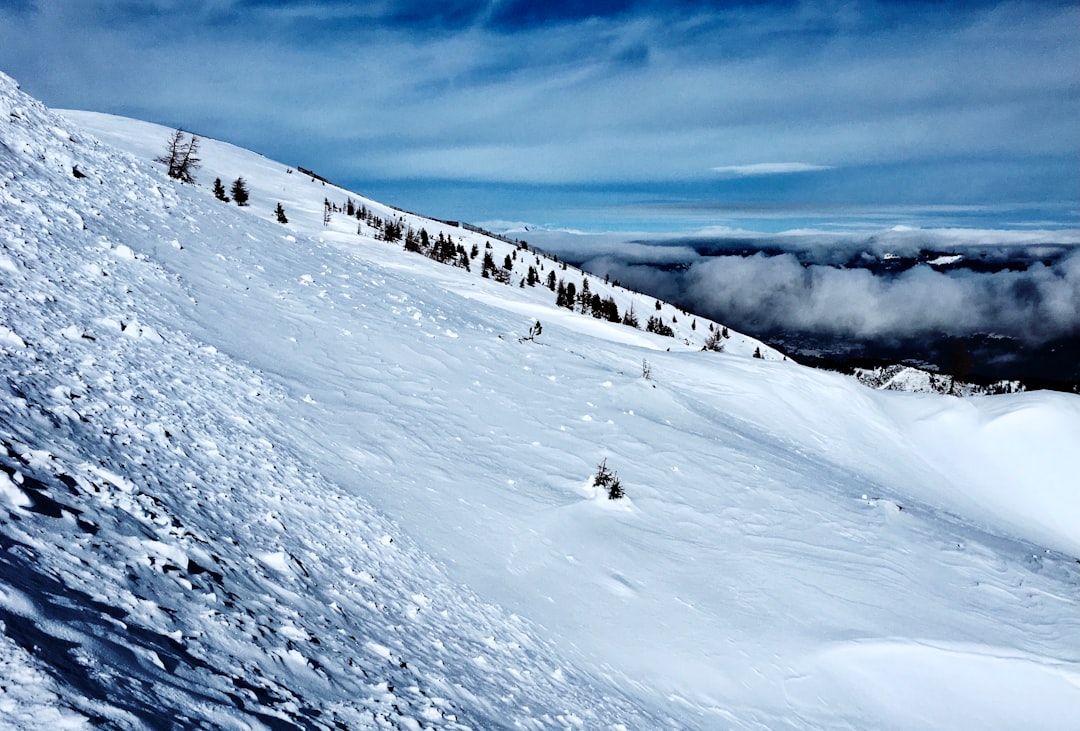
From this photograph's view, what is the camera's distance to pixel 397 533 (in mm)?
5891

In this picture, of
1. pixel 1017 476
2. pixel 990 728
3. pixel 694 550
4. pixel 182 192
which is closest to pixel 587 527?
pixel 694 550

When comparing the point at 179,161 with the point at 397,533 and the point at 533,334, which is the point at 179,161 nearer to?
the point at 533,334

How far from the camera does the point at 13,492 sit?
324 centimetres

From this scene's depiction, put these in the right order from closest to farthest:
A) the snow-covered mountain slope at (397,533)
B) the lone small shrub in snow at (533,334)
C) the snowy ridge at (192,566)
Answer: the snowy ridge at (192,566) → the snow-covered mountain slope at (397,533) → the lone small shrub in snow at (533,334)

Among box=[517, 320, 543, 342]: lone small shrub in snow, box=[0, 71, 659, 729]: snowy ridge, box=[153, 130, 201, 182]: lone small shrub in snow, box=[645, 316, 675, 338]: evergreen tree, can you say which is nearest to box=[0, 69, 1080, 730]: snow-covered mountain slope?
box=[0, 71, 659, 729]: snowy ridge

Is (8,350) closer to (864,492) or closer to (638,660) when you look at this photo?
(638,660)

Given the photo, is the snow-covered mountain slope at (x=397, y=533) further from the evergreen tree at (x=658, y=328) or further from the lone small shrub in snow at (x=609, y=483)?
the evergreen tree at (x=658, y=328)

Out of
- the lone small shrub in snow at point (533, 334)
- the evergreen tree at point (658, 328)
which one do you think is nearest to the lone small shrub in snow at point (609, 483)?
the lone small shrub in snow at point (533, 334)

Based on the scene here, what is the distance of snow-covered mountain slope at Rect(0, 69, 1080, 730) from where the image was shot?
3.21 m

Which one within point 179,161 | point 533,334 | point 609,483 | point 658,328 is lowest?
point 609,483

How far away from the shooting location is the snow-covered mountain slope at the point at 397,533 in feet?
10.5

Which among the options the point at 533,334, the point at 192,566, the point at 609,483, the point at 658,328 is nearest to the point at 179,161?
the point at 533,334

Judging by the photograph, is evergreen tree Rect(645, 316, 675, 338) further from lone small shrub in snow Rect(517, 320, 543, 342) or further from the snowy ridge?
the snowy ridge

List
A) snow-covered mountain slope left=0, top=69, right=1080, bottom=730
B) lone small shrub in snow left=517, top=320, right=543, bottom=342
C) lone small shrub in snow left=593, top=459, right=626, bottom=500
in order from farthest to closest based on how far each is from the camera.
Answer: lone small shrub in snow left=517, top=320, right=543, bottom=342 → lone small shrub in snow left=593, top=459, right=626, bottom=500 → snow-covered mountain slope left=0, top=69, right=1080, bottom=730
